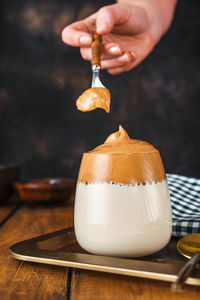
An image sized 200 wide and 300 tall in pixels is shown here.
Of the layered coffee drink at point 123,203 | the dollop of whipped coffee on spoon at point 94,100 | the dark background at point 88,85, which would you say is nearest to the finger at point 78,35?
the dollop of whipped coffee on spoon at point 94,100

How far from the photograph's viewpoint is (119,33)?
0.88 m

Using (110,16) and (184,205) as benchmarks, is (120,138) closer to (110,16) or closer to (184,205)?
(184,205)

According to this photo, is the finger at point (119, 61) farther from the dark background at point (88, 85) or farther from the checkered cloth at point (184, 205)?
the dark background at point (88, 85)

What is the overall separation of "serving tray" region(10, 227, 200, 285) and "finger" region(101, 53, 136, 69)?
1.42ft

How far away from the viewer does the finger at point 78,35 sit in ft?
2.20

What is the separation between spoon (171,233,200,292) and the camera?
29 cm

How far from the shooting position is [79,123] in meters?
1.66

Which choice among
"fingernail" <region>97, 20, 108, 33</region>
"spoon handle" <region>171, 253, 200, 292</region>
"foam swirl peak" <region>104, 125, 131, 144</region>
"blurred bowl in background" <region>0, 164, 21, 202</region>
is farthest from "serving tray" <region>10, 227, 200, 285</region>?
"blurred bowl in background" <region>0, 164, 21, 202</region>

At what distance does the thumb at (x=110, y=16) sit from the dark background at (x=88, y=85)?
2.77ft

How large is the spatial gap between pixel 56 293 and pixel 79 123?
4.47 feet

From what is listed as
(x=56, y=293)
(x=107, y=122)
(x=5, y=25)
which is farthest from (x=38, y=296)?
(x=5, y=25)

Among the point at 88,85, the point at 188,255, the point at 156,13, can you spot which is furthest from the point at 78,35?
the point at 88,85

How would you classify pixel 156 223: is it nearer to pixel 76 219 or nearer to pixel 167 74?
pixel 76 219

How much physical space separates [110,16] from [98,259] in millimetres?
484
